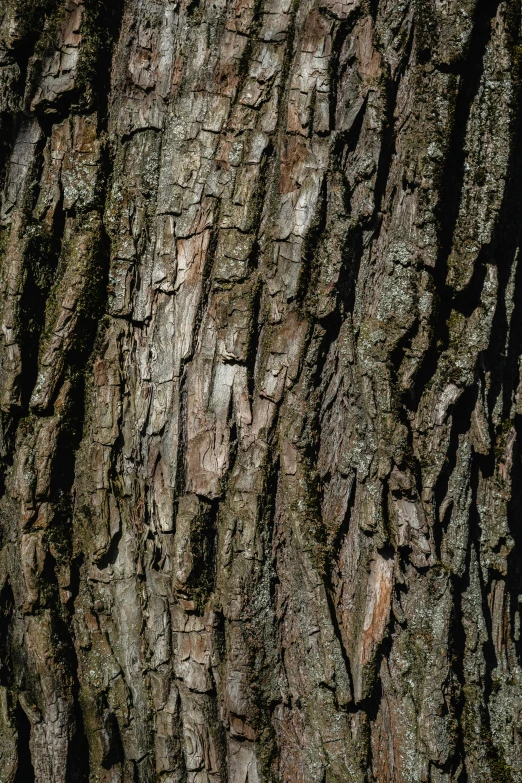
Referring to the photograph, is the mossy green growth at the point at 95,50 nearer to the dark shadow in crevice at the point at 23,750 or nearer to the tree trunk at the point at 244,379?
the tree trunk at the point at 244,379

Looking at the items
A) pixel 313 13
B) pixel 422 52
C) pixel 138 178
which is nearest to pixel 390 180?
pixel 422 52

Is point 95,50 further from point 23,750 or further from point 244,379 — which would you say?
point 23,750

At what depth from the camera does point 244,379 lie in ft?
5.87

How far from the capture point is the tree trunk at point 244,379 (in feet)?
5.79

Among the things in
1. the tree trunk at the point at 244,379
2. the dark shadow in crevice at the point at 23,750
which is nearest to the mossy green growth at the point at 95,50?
the tree trunk at the point at 244,379

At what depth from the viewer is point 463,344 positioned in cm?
188

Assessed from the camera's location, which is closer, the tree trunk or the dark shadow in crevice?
the tree trunk

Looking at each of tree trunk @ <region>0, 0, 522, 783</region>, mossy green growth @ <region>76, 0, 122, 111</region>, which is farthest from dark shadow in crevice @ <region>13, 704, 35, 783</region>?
mossy green growth @ <region>76, 0, 122, 111</region>

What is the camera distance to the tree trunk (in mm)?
1765

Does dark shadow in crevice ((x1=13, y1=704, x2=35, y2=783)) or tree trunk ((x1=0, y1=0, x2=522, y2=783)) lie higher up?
tree trunk ((x1=0, y1=0, x2=522, y2=783))

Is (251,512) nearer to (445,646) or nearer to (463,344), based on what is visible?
(445,646)

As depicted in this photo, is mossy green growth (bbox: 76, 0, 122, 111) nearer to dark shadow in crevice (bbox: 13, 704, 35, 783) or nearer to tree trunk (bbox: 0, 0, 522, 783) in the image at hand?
tree trunk (bbox: 0, 0, 522, 783)

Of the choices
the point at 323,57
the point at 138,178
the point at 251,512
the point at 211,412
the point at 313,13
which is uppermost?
the point at 313,13

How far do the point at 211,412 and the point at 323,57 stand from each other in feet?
3.30
